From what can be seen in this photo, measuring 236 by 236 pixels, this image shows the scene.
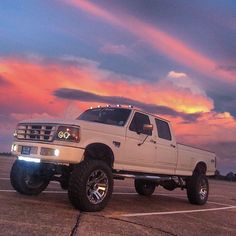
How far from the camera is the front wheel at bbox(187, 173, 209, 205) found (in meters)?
14.9

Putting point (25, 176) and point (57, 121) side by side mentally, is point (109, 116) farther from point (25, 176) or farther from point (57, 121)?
point (25, 176)

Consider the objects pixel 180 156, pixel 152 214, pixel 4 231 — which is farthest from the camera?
pixel 180 156

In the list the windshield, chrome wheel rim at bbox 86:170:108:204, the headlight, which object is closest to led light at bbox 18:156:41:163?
the headlight

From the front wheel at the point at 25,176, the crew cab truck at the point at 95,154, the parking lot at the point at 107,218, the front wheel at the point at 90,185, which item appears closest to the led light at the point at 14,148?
the crew cab truck at the point at 95,154

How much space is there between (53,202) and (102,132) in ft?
6.12

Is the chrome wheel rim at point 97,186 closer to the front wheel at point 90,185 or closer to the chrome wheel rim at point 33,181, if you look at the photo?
the front wheel at point 90,185

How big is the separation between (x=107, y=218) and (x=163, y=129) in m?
4.78

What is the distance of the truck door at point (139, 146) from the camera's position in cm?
1182

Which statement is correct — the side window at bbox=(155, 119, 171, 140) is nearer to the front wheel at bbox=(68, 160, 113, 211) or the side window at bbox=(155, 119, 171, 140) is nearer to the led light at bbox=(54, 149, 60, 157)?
the front wheel at bbox=(68, 160, 113, 211)

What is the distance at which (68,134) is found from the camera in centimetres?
1039

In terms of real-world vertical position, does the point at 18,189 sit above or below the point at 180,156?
below

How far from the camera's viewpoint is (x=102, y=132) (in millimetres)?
11016

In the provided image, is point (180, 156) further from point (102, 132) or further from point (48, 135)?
point (48, 135)

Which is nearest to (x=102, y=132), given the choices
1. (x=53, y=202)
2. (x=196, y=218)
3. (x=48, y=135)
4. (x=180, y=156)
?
(x=48, y=135)
